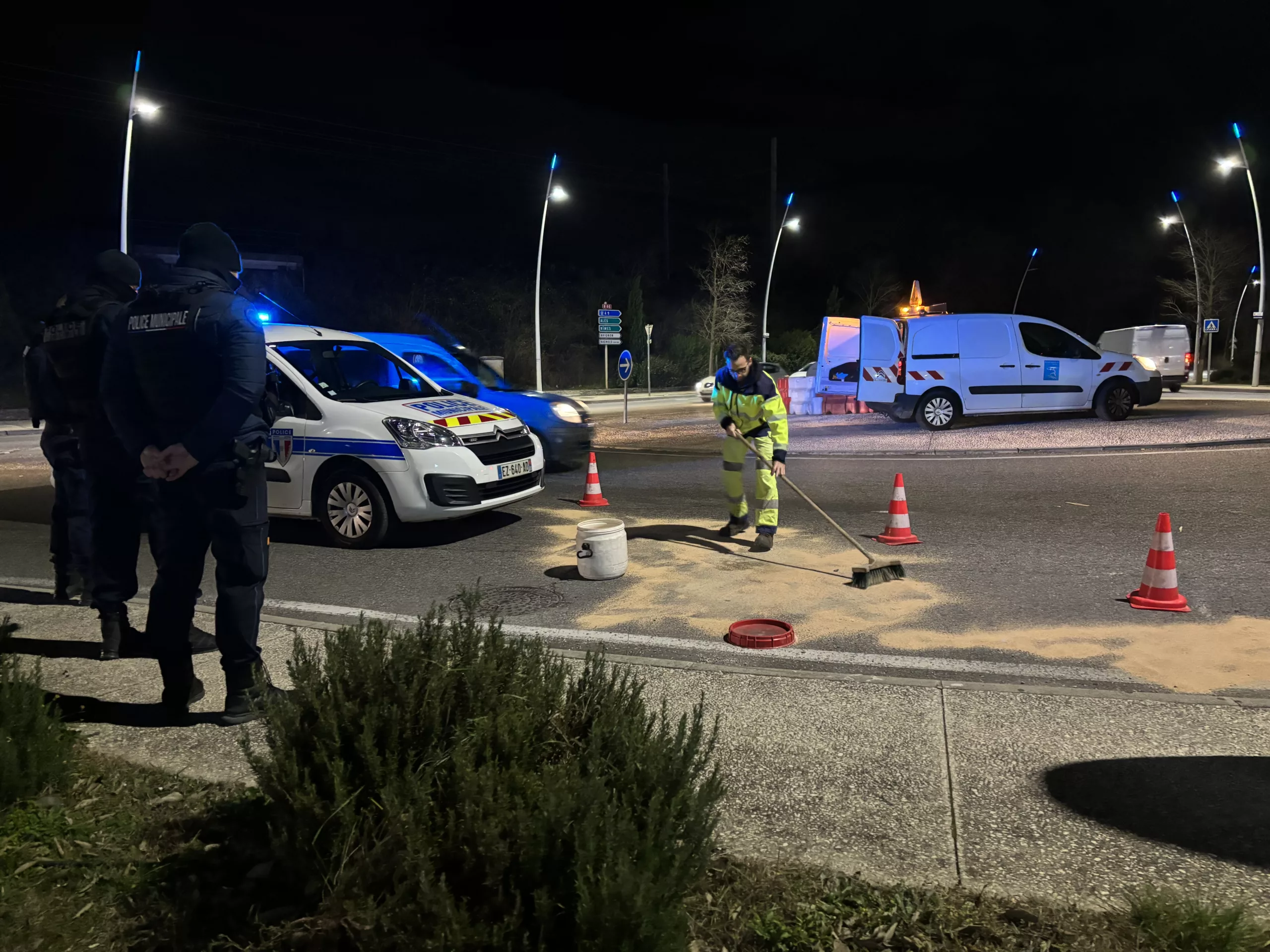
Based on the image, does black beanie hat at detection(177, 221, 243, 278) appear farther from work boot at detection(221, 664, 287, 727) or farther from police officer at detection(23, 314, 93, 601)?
police officer at detection(23, 314, 93, 601)

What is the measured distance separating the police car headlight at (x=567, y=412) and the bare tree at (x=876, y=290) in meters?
54.4

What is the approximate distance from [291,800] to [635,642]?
119 inches

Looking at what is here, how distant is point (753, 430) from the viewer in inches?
302

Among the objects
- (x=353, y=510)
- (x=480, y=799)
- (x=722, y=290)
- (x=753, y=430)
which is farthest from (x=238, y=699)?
(x=722, y=290)

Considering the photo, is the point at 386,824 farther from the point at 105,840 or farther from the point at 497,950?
the point at 105,840

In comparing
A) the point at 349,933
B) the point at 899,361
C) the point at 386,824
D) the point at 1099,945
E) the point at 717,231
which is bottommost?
the point at 1099,945

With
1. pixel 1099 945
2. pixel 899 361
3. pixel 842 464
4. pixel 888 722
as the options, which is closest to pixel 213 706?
pixel 888 722

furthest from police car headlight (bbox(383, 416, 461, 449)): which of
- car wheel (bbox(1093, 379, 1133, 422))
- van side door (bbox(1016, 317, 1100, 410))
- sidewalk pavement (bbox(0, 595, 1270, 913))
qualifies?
car wheel (bbox(1093, 379, 1133, 422))

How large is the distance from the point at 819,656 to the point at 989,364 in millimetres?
12515

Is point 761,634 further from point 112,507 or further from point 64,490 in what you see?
point 64,490

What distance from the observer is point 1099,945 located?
7.68ft

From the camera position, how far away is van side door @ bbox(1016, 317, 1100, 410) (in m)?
16.0

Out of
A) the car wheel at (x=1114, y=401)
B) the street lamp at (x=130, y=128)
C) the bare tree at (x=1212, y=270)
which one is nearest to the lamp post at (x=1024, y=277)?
the bare tree at (x=1212, y=270)

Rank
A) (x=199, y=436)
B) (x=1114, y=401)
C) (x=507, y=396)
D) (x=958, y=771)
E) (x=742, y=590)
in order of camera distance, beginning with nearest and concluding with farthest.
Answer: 1. (x=958, y=771)
2. (x=199, y=436)
3. (x=742, y=590)
4. (x=507, y=396)
5. (x=1114, y=401)
